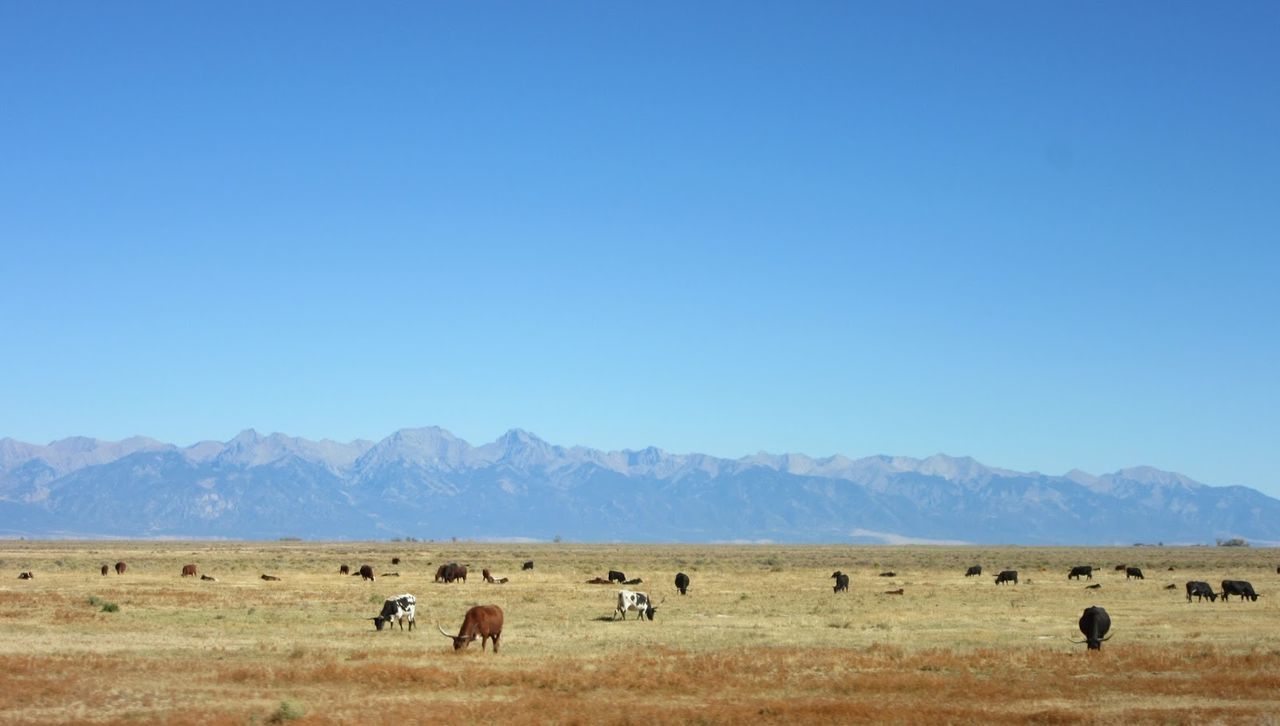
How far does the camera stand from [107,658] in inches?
1098

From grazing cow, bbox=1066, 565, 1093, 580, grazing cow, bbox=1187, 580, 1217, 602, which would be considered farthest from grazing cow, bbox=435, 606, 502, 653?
grazing cow, bbox=1066, 565, 1093, 580

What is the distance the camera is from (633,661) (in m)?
28.4

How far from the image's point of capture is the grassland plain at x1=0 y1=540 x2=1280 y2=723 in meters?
21.9

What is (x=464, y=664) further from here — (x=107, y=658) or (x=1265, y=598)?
(x=1265, y=598)

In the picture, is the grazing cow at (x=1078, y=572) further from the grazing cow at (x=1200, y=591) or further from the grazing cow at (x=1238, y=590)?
the grazing cow at (x=1200, y=591)

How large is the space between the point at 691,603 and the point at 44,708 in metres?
31.7

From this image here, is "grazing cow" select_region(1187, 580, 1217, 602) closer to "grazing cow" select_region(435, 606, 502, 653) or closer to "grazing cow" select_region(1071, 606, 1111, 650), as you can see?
"grazing cow" select_region(1071, 606, 1111, 650)

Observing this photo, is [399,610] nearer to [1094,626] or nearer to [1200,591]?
[1094,626]

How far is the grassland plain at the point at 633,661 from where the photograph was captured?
21.9 metres

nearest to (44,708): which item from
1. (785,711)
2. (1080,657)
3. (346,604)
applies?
(785,711)

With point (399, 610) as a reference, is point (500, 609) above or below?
above

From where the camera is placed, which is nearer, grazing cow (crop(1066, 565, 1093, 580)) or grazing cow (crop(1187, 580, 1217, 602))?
grazing cow (crop(1187, 580, 1217, 602))

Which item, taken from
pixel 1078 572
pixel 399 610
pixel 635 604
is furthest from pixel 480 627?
pixel 1078 572

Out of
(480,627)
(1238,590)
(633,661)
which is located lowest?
(633,661)
